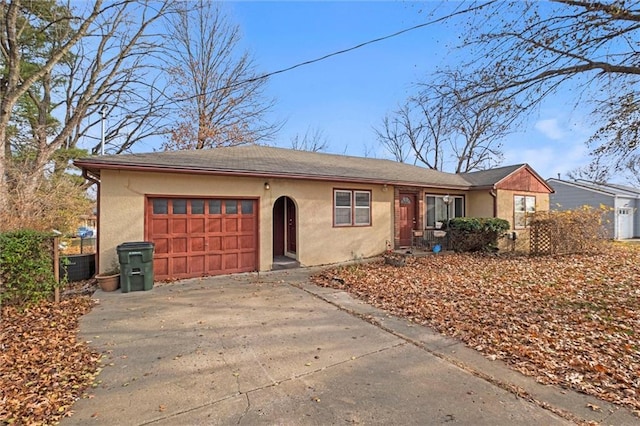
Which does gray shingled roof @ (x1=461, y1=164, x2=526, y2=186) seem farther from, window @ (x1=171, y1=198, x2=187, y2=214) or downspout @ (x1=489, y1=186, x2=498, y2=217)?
window @ (x1=171, y1=198, x2=187, y2=214)

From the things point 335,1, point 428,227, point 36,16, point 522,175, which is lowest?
point 428,227

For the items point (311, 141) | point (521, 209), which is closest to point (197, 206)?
point (521, 209)

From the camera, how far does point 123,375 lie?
3.29 metres

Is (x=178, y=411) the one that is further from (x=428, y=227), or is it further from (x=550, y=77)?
(x=428, y=227)

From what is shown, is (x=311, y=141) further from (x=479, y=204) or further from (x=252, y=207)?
(x=252, y=207)

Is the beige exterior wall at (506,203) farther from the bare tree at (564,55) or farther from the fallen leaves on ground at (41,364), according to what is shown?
the fallen leaves on ground at (41,364)

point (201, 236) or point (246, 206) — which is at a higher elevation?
point (246, 206)

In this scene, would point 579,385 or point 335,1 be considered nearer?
point 579,385

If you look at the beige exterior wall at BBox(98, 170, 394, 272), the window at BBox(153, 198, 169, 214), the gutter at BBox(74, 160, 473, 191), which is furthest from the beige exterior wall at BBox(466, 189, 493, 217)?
the window at BBox(153, 198, 169, 214)

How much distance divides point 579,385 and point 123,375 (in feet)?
15.2

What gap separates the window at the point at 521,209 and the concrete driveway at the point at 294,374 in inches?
483

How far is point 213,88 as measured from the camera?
20.0 meters

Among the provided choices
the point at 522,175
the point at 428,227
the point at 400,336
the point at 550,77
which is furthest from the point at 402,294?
the point at 522,175

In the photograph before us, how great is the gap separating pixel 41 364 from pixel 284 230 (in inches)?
320
